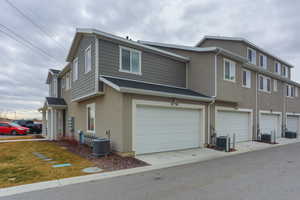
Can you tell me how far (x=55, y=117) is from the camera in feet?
50.3

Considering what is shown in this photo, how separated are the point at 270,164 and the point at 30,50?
17.0 m

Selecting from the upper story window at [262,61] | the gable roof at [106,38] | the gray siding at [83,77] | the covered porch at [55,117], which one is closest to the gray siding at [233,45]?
the upper story window at [262,61]

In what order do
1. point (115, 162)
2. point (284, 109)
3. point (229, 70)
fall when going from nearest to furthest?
point (115, 162) < point (229, 70) < point (284, 109)

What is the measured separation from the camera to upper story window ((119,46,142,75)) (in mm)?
9781

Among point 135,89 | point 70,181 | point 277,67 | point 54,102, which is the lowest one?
point 70,181

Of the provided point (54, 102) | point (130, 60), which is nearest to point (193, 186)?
point (130, 60)

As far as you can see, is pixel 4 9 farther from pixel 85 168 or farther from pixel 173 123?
pixel 173 123

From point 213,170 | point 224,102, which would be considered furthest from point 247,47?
point 213,170

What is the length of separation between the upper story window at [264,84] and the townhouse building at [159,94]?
3.6 inches

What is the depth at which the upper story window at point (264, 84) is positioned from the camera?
15786 mm

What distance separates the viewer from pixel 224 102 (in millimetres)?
12047

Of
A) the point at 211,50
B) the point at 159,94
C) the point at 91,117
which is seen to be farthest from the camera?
the point at 91,117

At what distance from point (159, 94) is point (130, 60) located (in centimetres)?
301

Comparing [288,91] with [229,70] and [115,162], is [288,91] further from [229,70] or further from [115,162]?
[115,162]
